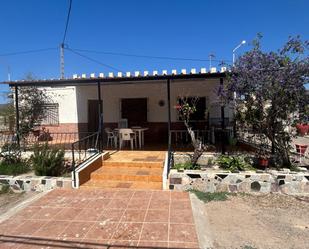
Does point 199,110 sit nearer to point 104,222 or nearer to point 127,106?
point 127,106

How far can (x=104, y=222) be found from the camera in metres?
4.02

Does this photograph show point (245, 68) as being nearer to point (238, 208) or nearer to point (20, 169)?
point (238, 208)

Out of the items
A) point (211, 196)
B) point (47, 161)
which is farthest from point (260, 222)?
point (47, 161)

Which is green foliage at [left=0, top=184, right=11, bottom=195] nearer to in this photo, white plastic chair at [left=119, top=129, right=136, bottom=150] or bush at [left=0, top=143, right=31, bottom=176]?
bush at [left=0, top=143, right=31, bottom=176]

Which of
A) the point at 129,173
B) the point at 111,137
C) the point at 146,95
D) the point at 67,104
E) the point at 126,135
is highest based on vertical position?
the point at 146,95

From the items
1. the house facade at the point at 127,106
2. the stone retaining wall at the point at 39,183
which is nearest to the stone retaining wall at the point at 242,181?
the stone retaining wall at the point at 39,183

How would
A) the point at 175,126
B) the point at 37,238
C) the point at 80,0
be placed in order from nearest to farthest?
the point at 37,238 → the point at 80,0 → the point at 175,126

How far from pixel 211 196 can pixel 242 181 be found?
82 cm

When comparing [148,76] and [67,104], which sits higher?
[148,76]

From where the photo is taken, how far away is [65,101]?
37.8 feet

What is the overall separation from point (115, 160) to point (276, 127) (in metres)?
4.43

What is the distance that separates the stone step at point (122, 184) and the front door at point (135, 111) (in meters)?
5.51

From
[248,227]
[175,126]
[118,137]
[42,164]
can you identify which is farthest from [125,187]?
[175,126]

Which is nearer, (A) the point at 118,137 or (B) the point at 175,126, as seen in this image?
(A) the point at 118,137
